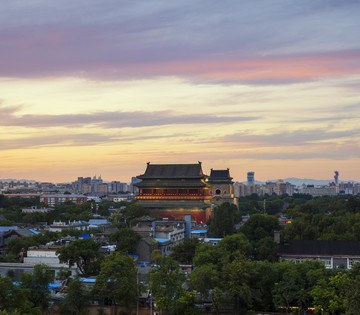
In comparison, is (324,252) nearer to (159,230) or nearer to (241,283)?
(241,283)

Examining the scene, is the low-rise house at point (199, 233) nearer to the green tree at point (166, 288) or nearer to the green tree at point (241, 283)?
the green tree at point (241, 283)

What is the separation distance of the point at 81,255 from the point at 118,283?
10.0 metres

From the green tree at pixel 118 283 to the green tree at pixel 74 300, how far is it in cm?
107

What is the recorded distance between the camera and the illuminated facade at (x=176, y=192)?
406ft

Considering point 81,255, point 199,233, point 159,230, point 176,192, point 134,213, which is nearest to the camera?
point 81,255

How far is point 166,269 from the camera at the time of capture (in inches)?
1855

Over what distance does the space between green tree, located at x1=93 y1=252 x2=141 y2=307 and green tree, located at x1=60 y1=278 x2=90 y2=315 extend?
107 cm

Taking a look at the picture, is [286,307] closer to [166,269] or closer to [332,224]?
[166,269]

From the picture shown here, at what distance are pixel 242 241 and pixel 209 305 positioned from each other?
36.9 feet

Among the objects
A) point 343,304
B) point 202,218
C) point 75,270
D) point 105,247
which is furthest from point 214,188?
point 343,304

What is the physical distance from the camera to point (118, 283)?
4722cm

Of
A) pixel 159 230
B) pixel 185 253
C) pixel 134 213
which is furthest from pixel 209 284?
pixel 134 213

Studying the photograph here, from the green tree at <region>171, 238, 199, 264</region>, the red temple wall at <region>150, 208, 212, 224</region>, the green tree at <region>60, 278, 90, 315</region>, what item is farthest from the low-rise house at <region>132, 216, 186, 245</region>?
the red temple wall at <region>150, 208, 212, 224</region>

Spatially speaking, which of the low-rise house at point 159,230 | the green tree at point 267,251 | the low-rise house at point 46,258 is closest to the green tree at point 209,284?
the green tree at point 267,251
